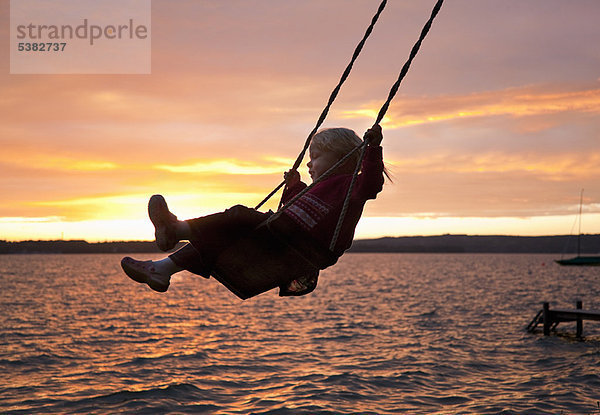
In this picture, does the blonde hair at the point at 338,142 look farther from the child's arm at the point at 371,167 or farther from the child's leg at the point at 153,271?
the child's leg at the point at 153,271

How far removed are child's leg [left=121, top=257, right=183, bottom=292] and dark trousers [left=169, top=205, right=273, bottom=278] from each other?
2.7 inches

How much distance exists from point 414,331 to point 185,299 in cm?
4159

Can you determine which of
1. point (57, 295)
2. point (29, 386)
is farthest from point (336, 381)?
point (57, 295)

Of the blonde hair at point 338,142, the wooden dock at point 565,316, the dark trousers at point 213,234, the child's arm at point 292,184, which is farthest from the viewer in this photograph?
the wooden dock at point 565,316

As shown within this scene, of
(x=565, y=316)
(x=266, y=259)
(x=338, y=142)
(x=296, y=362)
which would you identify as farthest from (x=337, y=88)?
(x=565, y=316)

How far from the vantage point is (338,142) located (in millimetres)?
4863

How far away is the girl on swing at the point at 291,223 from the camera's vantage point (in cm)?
425

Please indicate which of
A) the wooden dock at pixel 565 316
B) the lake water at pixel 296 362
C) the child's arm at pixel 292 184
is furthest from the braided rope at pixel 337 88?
the wooden dock at pixel 565 316

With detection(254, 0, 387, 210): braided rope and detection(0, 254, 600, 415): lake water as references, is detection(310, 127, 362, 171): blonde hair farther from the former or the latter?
detection(0, 254, 600, 415): lake water

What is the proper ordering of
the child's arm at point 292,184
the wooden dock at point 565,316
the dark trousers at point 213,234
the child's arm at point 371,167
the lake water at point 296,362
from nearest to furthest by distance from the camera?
the dark trousers at point 213,234
the child's arm at point 371,167
the child's arm at point 292,184
the lake water at point 296,362
the wooden dock at point 565,316

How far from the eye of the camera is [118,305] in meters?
65.6

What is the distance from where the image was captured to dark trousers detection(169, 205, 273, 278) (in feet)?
14.3

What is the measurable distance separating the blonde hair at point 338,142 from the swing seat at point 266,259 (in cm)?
82

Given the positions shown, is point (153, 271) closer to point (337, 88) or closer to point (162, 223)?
point (162, 223)
